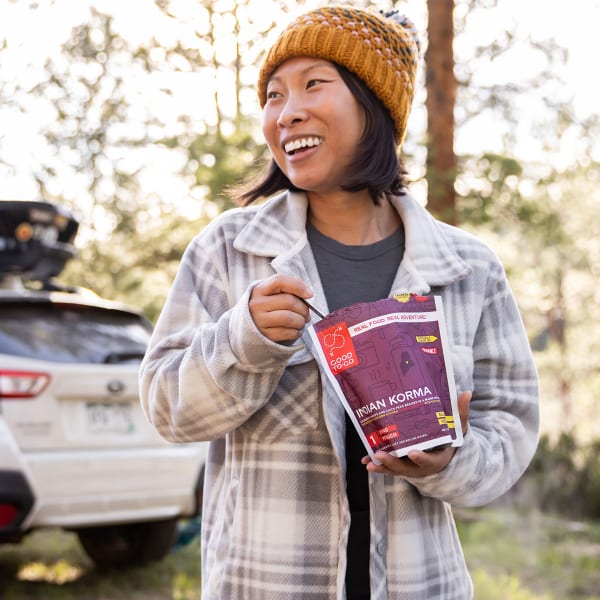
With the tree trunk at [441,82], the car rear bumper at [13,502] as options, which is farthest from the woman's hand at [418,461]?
the tree trunk at [441,82]

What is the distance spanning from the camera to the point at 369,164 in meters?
1.99

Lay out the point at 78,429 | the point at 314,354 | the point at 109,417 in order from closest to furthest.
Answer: the point at 314,354 < the point at 78,429 < the point at 109,417

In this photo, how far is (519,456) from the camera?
193cm

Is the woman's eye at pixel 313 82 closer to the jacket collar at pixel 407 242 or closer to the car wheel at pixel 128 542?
the jacket collar at pixel 407 242

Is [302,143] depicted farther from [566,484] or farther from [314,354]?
[566,484]

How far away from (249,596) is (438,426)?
0.51 metres

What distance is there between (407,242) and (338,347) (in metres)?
0.49

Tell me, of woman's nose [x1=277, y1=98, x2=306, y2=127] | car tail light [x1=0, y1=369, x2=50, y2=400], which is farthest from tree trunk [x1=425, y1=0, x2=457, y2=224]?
woman's nose [x1=277, y1=98, x2=306, y2=127]

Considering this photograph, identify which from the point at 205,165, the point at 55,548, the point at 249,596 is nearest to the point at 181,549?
the point at 55,548

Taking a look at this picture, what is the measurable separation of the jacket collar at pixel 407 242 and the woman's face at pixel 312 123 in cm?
8

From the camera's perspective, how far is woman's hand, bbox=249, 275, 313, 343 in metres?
1.56

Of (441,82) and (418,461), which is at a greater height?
(441,82)

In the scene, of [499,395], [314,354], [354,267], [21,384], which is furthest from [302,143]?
[21,384]

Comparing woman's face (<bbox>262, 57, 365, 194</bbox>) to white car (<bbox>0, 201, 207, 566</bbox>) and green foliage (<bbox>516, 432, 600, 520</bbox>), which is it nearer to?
white car (<bbox>0, 201, 207, 566</bbox>)
